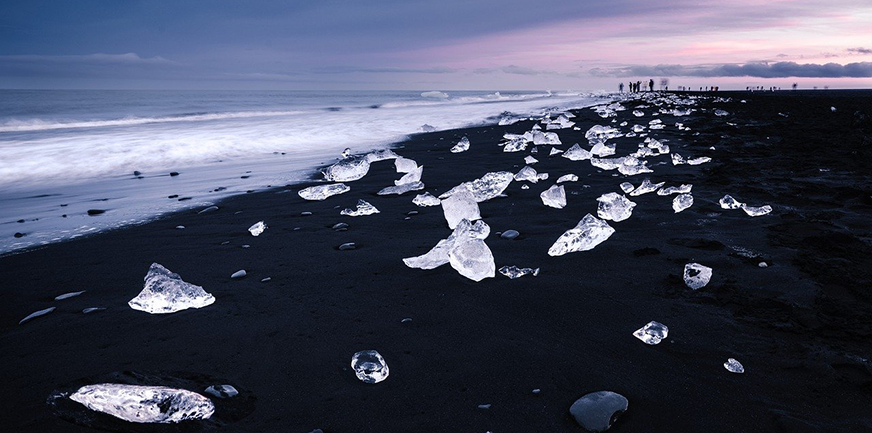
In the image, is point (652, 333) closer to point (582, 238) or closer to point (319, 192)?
point (582, 238)

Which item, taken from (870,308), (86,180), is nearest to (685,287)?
(870,308)

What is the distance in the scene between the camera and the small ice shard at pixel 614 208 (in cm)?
360

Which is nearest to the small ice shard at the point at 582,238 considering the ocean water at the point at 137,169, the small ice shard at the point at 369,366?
the small ice shard at the point at 369,366

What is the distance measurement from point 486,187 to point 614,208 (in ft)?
4.02

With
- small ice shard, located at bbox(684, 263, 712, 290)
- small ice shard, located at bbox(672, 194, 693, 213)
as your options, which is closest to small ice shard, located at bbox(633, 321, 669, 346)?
small ice shard, located at bbox(684, 263, 712, 290)

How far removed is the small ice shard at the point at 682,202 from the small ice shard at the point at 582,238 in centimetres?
111

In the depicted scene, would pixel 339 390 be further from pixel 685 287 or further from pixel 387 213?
pixel 387 213

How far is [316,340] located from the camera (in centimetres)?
199

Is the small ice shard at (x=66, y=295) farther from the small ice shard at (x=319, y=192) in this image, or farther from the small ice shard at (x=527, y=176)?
the small ice shard at (x=527, y=176)

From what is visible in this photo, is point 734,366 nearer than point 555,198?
Yes

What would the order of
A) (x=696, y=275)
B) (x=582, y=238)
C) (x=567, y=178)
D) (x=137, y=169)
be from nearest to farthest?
(x=696, y=275)
(x=582, y=238)
(x=567, y=178)
(x=137, y=169)

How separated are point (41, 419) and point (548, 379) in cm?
168

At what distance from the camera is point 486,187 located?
175 inches

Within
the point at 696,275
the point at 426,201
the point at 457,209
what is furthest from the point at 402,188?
the point at 696,275
